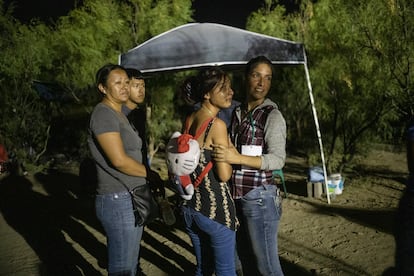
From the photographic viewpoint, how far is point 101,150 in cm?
196

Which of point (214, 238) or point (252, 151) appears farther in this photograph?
point (252, 151)

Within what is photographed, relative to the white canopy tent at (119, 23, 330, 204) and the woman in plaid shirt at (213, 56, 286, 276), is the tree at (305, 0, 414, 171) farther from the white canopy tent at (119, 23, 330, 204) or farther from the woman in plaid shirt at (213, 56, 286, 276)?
the woman in plaid shirt at (213, 56, 286, 276)

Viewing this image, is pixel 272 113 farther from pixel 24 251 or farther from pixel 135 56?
pixel 135 56

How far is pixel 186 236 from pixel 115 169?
2.55 metres

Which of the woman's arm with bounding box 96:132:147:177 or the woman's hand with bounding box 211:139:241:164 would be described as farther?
the woman's arm with bounding box 96:132:147:177

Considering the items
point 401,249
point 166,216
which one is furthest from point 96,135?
point 401,249

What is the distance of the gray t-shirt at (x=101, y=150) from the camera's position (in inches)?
74.4

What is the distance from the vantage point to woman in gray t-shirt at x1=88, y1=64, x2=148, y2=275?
188 centimetres

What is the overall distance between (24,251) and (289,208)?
3.49 metres

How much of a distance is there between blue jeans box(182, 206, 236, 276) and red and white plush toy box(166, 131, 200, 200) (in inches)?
5.2

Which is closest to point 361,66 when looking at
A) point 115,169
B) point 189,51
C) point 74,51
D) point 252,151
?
point 189,51

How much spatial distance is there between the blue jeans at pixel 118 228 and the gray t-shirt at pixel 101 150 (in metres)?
0.06

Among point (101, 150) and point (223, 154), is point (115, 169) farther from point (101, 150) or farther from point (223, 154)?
point (223, 154)

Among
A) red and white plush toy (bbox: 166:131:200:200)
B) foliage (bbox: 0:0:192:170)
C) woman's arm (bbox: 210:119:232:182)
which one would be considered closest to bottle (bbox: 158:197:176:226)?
red and white plush toy (bbox: 166:131:200:200)
